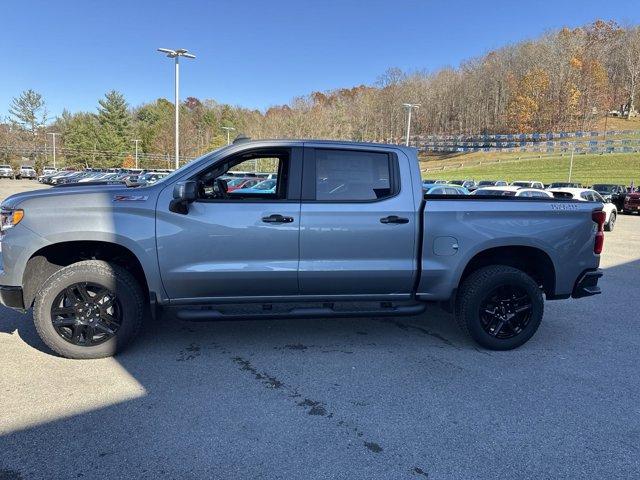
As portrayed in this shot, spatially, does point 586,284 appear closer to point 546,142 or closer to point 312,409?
point 312,409

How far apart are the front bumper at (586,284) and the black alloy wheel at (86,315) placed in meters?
4.36

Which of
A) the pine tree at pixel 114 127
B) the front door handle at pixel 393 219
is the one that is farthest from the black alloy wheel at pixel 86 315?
the pine tree at pixel 114 127

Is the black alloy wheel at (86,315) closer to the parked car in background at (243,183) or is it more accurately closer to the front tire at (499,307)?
the front tire at (499,307)

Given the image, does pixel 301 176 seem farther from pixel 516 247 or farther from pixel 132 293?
pixel 516 247

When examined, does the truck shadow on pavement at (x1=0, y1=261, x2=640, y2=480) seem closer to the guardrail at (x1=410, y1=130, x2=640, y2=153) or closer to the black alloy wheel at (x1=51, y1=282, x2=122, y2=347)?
the black alloy wheel at (x1=51, y1=282, x2=122, y2=347)

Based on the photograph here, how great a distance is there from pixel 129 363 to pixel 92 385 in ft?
1.42

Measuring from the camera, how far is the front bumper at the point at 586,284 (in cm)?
452

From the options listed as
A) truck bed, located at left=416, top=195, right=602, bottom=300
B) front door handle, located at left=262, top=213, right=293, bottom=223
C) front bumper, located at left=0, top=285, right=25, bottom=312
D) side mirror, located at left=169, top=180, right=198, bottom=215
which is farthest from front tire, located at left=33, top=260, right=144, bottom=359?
truck bed, located at left=416, top=195, right=602, bottom=300

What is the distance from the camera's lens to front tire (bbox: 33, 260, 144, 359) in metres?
3.91

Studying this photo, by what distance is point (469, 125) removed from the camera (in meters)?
105

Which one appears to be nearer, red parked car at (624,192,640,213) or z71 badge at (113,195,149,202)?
z71 badge at (113,195,149,202)

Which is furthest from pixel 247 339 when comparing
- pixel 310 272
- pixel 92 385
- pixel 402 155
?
pixel 402 155

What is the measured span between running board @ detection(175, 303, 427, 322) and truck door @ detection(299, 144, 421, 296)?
172mm

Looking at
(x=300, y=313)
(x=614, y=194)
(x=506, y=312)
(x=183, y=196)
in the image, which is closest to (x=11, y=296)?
(x=183, y=196)
